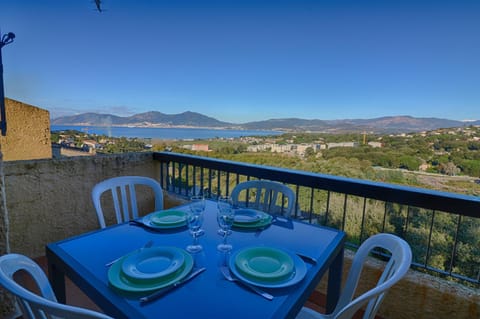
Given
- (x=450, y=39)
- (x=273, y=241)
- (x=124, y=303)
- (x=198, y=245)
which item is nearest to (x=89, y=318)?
(x=124, y=303)

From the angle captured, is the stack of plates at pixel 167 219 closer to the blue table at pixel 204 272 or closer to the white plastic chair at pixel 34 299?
the blue table at pixel 204 272

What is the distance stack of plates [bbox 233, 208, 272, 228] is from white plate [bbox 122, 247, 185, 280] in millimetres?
506

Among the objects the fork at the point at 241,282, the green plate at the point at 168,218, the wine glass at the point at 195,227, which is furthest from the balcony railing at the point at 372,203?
the fork at the point at 241,282

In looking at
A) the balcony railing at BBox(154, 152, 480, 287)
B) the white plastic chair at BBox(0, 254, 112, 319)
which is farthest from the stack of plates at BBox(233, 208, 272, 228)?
the white plastic chair at BBox(0, 254, 112, 319)

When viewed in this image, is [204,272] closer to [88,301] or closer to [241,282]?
[241,282]

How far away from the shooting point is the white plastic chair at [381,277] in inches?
30.9

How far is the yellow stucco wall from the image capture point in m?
4.21

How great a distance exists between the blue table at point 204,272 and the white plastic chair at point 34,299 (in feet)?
0.50

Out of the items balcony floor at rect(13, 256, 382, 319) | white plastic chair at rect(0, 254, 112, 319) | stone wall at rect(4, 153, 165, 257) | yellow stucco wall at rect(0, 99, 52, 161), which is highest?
yellow stucco wall at rect(0, 99, 52, 161)

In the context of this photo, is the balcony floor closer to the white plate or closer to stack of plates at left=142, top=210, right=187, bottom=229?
stack of plates at left=142, top=210, right=187, bottom=229

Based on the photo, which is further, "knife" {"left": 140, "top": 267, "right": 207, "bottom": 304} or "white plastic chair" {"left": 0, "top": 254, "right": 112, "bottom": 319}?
"knife" {"left": 140, "top": 267, "right": 207, "bottom": 304}

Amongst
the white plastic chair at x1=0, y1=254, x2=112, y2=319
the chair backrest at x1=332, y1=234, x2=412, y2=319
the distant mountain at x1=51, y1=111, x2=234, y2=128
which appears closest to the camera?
the white plastic chair at x1=0, y1=254, x2=112, y2=319

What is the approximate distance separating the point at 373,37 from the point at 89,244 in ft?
30.2

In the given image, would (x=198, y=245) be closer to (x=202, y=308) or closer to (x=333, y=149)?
(x=202, y=308)
